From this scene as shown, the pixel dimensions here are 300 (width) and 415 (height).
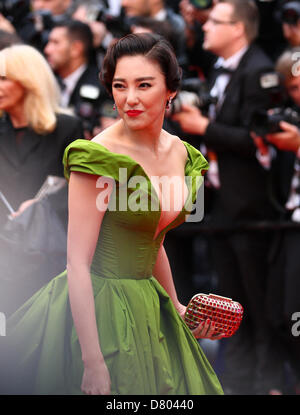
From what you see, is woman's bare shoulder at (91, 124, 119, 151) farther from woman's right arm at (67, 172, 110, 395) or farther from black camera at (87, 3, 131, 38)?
black camera at (87, 3, 131, 38)

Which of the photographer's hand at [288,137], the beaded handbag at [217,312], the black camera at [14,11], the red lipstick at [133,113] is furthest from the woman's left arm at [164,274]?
the black camera at [14,11]

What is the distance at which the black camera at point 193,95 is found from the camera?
4215 millimetres

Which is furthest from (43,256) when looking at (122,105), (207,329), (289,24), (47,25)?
(47,25)

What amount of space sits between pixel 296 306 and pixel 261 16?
1886 mm

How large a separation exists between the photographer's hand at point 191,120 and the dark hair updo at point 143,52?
2095 millimetres

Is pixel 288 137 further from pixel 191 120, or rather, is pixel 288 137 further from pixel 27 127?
pixel 27 127

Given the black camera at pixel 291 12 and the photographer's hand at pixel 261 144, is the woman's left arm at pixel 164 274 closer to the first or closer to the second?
the photographer's hand at pixel 261 144

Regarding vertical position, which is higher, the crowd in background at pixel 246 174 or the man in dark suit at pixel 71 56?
the man in dark suit at pixel 71 56

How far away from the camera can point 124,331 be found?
2.12m

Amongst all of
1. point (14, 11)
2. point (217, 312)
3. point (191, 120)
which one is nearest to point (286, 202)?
point (191, 120)

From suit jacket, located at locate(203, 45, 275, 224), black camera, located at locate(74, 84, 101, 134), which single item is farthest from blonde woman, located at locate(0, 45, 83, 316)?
suit jacket, located at locate(203, 45, 275, 224)

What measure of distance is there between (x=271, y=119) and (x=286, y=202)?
45 cm

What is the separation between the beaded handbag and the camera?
2.29 m

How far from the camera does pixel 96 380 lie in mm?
2018
